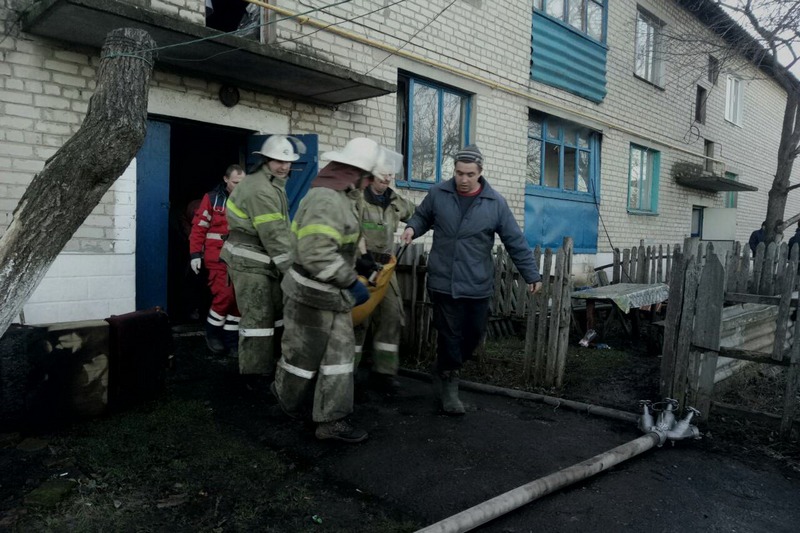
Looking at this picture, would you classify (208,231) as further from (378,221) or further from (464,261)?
(464,261)

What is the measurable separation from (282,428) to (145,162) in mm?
3480

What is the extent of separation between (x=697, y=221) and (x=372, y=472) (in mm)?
16141

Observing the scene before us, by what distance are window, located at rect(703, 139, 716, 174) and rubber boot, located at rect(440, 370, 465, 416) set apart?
14845 millimetres

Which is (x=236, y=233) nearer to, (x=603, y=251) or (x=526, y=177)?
(x=526, y=177)

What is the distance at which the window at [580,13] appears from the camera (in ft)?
34.3

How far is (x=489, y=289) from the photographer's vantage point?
421 centimetres

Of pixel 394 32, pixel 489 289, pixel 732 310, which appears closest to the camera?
A: pixel 489 289

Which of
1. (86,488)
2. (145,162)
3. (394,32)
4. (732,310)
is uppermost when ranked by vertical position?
(394,32)

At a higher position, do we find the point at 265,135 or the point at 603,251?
the point at 265,135

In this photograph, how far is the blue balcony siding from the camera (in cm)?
1012

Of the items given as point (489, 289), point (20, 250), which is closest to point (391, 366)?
point (489, 289)

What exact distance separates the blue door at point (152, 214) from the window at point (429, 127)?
3341 millimetres

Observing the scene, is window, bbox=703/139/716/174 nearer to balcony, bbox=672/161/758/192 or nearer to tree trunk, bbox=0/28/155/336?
balcony, bbox=672/161/758/192

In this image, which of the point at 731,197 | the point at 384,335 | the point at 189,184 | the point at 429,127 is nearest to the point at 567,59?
the point at 429,127
